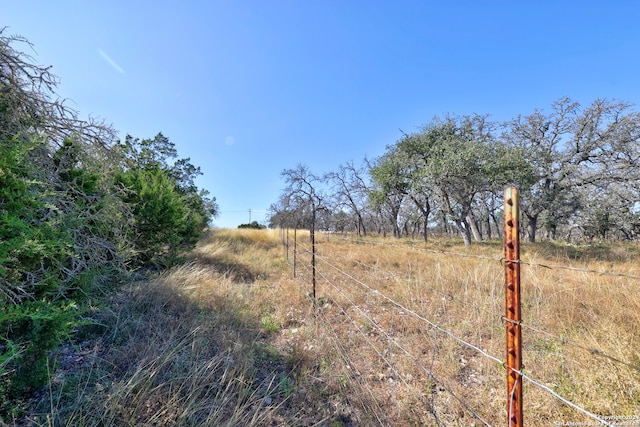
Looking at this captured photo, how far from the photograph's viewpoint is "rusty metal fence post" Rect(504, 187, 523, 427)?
3.32 feet

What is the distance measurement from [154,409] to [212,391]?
43cm

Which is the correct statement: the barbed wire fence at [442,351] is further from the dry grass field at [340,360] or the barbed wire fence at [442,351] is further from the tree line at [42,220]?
the tree line at [42,220]

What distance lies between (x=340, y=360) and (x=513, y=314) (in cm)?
206

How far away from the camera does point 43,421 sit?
1.66 metres

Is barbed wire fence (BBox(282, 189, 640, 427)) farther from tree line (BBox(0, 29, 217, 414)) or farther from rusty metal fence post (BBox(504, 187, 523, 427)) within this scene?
tree line (BBox(0, 29, 217, 414))

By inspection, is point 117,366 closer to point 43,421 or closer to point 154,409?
point 43,421

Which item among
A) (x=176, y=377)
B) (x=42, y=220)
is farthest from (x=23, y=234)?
(x=176, y=377)

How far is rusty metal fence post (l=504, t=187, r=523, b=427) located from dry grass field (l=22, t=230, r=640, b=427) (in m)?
0.15

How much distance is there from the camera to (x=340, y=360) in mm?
2678

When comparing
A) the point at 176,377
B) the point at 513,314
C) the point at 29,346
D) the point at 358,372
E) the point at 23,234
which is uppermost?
the point at 23,234

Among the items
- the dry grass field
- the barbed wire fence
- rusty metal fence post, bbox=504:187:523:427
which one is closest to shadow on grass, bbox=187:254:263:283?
the dry grass field

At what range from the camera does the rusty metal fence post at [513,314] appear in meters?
1.01

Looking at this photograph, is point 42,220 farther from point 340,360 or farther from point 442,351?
point 442,351

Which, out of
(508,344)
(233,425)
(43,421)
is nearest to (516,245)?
(508,344)
